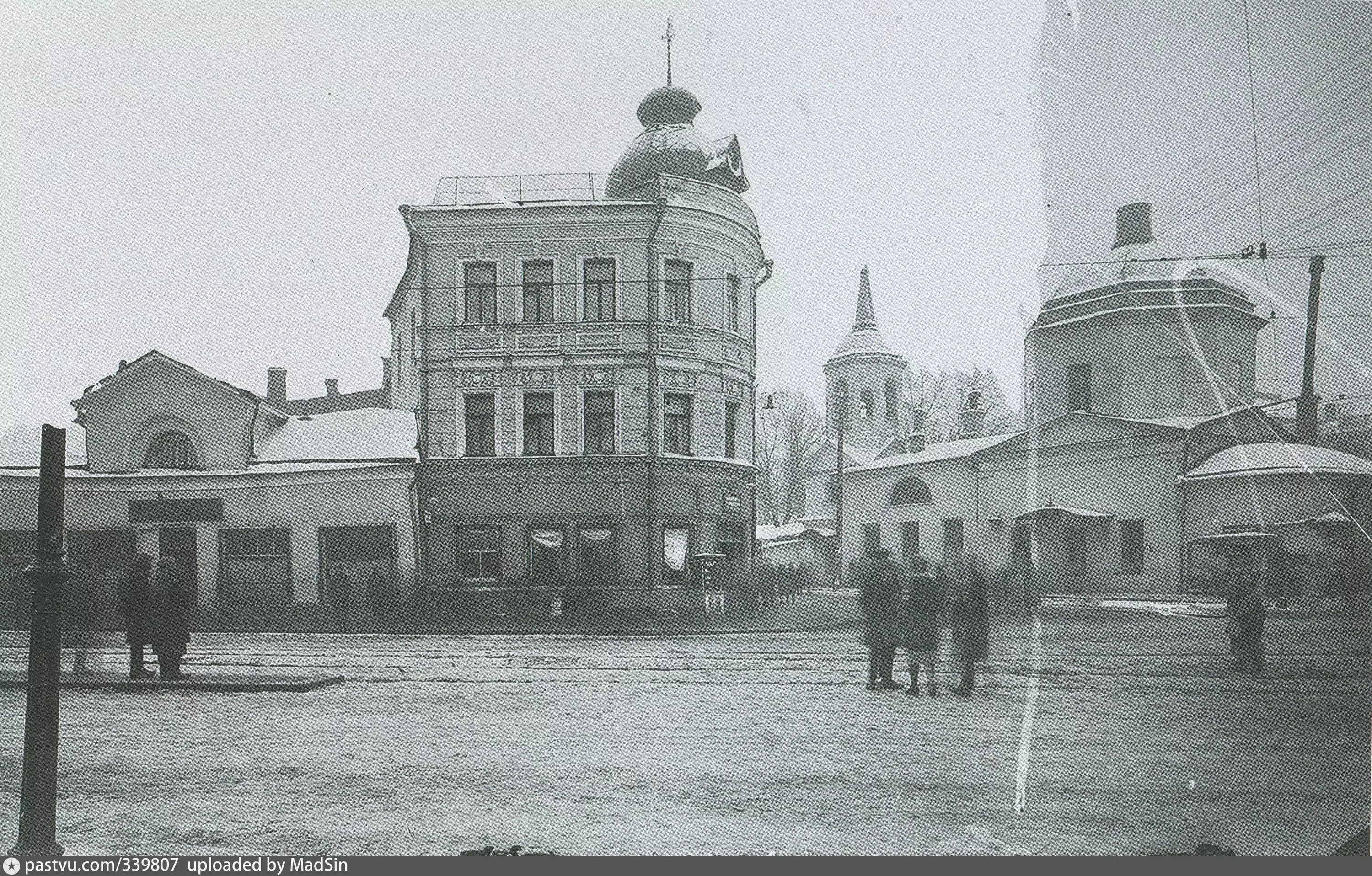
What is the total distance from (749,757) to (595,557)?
1681 millimetres

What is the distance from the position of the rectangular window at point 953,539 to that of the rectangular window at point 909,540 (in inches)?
6.3

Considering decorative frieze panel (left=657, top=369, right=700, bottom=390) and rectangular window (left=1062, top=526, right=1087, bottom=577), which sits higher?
decorative frieze panel (left=657, top=369, right=700, bottom=390)

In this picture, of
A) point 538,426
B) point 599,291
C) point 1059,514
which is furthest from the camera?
point 538,426

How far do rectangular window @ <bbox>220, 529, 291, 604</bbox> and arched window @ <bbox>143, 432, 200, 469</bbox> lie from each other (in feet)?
1.25

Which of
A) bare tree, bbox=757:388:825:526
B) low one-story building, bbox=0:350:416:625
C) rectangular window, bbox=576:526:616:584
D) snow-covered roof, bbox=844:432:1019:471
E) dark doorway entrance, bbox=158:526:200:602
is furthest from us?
rectangular window, bbox=576:526:616:584

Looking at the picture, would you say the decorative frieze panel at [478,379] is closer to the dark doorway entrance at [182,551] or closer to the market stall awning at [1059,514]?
the dark doorway entrance at [182,551]

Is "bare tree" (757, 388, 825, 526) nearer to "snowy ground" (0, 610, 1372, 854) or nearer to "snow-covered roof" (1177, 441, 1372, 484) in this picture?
"snowy ground" (0, 610, 1372, 854)

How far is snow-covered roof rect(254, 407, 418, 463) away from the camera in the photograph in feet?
13.3

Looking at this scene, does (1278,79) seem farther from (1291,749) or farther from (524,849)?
(524,849)

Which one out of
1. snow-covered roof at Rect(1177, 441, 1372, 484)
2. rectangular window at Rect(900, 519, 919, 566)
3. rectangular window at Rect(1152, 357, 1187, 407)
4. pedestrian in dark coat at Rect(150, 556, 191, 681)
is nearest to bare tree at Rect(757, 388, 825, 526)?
rectangular window at Rect(900, 519, 919, 566)

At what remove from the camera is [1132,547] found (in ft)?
14.1

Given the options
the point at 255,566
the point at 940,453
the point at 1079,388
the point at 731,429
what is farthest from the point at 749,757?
the point at 255,566

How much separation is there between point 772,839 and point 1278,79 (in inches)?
179

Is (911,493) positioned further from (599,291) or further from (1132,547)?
(599,291)
